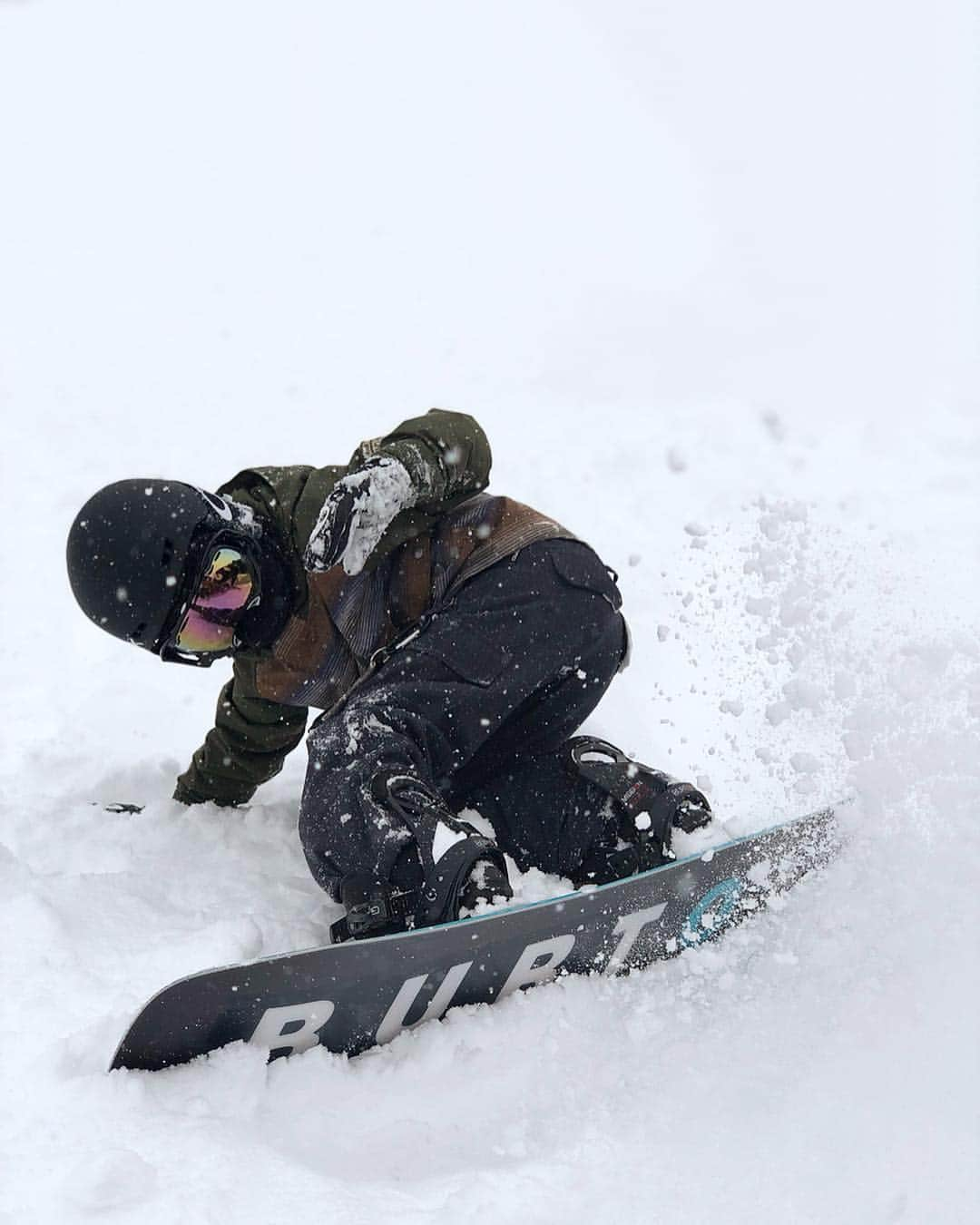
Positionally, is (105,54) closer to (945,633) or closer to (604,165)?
(604,165)

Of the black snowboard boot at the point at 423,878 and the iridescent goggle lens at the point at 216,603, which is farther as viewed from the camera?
the iridescent goggle lens at the point at 216,603

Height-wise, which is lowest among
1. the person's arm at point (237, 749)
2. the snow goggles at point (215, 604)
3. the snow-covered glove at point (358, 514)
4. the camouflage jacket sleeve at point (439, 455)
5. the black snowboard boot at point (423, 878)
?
the person's arm at point (237, 749)

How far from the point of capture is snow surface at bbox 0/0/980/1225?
218cm

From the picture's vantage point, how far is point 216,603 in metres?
3.01

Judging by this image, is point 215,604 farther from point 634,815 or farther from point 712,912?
point 712,912

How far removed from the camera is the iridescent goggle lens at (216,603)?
297 centimetres

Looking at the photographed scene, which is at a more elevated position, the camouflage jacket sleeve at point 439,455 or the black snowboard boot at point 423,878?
the camouflage jacket sleeve at point 439,455

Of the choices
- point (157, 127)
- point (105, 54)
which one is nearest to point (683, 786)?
point (157, 127)

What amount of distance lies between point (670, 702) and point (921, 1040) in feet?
6.67

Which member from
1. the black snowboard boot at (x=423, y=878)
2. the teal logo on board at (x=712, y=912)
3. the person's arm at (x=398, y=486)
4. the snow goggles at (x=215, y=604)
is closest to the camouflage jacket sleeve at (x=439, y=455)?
the person's arm at (x=398, y=486)

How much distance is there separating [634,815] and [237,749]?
1191mm

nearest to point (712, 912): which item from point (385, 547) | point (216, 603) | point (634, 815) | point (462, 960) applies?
point (634, 815)

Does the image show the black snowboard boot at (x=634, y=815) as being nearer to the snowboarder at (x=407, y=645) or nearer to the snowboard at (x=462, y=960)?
the snowboarder at (x=407, y=645)

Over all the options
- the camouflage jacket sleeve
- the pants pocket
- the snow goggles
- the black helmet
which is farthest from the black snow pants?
the black helmet
